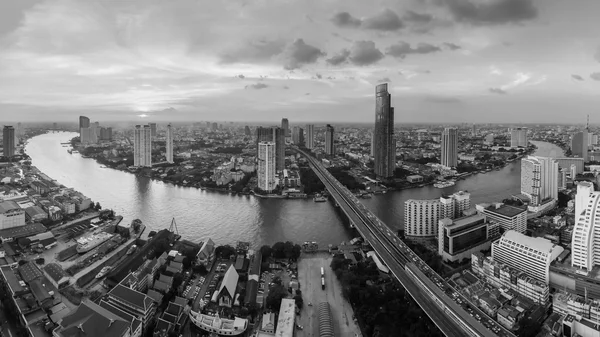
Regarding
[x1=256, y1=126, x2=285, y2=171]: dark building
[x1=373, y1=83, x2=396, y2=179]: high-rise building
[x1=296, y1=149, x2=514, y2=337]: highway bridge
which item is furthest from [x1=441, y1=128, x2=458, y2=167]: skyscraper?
[x1=296, y1=149, x2=514, y2=337]: highway bridge

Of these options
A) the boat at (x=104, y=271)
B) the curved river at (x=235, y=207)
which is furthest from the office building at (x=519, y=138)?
the boat at (x=104, y=271)

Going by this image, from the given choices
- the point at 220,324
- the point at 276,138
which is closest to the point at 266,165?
the point at 276,138

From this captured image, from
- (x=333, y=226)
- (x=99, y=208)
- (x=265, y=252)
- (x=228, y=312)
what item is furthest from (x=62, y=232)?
(x=333, y=226)

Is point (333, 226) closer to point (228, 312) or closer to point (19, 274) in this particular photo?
point (228, 312)

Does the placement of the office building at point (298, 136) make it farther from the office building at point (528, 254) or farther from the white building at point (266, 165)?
the office building at point (528, 254)

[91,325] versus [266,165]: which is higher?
[266,165]

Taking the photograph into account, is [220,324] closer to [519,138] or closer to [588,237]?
[588,237]

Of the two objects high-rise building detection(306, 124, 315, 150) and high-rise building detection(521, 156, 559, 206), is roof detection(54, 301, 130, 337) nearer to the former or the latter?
high-rise building detection(521, 156, 559, 206)

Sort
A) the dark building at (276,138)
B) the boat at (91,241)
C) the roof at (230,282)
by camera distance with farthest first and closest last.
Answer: the dark building at (276,138)
the boat at (91,241)
the roof at (230,282)
